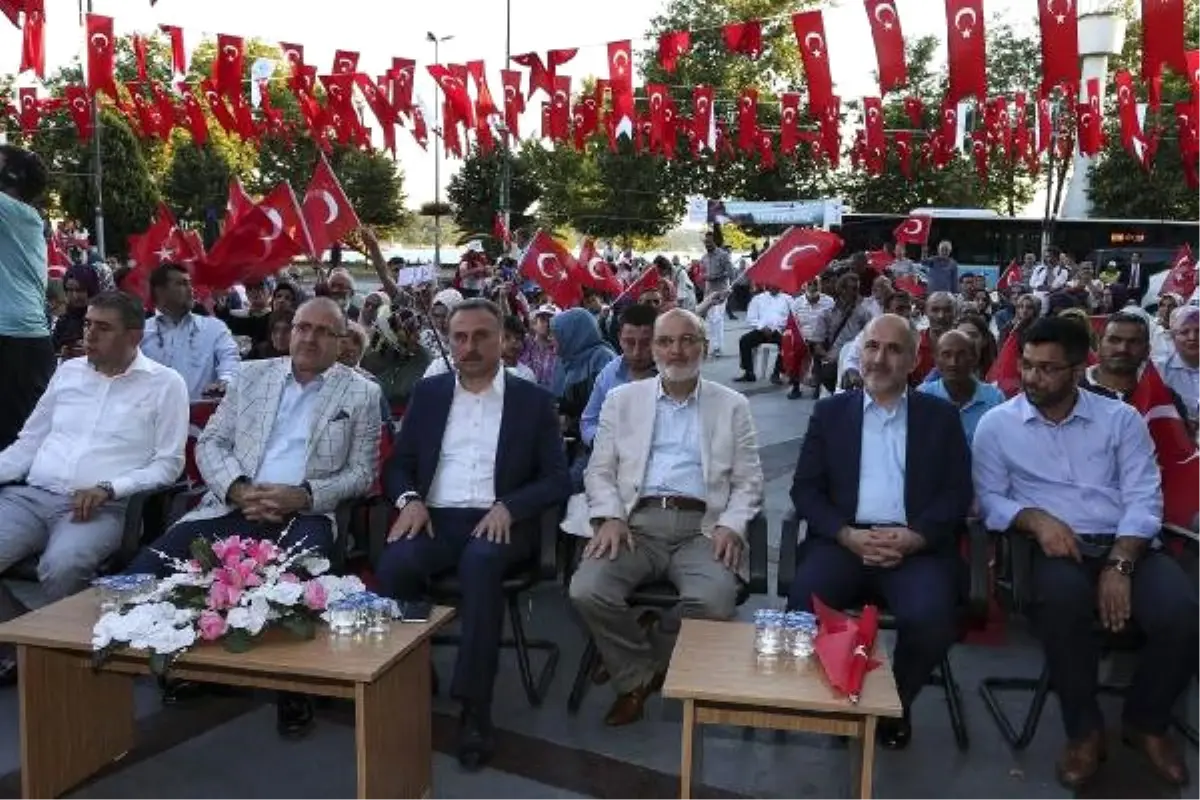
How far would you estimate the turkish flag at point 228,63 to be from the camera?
12.9 meters

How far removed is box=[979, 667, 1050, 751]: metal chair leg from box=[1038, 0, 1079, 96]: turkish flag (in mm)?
5523

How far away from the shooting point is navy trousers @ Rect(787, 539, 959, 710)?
11.0 feet

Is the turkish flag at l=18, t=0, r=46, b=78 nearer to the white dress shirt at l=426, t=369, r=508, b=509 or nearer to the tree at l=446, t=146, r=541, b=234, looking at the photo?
the white dress shirt at l=426, t=369, r=508, b=509

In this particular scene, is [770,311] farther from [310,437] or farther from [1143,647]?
[1143,647]

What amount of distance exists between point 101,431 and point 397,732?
1.95 m

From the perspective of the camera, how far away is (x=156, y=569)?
12.1ft

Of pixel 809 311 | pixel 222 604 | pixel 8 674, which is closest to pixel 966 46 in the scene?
pixel 809 311

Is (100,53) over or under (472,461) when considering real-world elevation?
over

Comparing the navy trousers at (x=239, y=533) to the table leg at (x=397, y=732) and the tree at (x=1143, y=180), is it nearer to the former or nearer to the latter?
the table leg at (x=397, y=732)

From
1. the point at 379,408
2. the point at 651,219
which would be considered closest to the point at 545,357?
the point at 379,408

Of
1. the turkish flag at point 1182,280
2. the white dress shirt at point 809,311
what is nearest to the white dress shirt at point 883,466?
the white dress shirt at point 809,311

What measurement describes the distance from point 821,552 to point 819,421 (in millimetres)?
475

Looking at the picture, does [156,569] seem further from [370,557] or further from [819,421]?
[819,421]

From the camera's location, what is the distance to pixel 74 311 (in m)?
7.43
